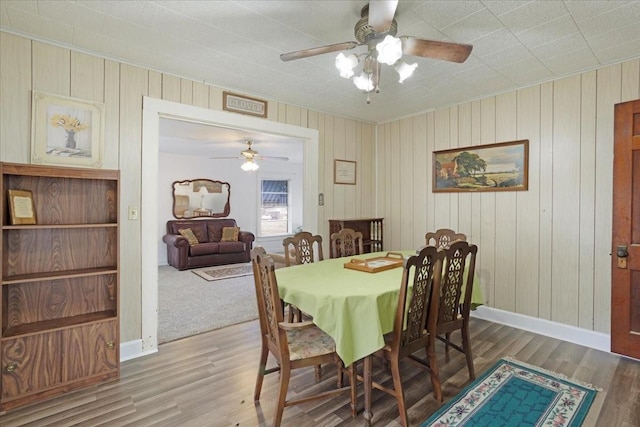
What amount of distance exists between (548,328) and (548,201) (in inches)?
48.9

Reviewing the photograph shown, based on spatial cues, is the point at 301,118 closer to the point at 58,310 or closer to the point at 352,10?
the point at 352,10

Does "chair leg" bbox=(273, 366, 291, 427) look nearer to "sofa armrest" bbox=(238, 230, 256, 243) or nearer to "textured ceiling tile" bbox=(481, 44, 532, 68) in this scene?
"textured ceiling tile" bbox=(481, 44, 532, 68)

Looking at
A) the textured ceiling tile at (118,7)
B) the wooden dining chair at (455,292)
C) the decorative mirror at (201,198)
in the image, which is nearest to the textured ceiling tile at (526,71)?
the wooden dining chair at (455,292)

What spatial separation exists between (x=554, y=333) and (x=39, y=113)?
476 cm

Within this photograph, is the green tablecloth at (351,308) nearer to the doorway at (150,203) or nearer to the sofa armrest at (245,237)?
the doorway at (150,203)

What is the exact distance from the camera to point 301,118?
3908 mm

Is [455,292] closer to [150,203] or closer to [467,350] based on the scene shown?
[467,350]

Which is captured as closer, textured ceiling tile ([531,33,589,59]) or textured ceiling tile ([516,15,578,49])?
textured ceiling tile ([516,15,578,49])

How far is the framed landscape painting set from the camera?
336cm

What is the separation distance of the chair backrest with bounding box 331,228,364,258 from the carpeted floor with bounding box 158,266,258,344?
4.17ft

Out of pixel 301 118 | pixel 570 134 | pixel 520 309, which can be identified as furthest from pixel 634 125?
pixel 301 118

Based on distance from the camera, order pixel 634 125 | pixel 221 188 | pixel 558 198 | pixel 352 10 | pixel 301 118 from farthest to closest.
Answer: pixel 221 188
pixel 301 118
pixel 558 198
pixel 634 125
pixel 352 10

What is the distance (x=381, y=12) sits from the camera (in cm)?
153

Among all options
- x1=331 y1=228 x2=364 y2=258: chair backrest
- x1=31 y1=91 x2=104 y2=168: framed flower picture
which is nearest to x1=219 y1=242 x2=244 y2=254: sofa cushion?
x1=331 y1=228 x2=364 y2=258: chair backrest
